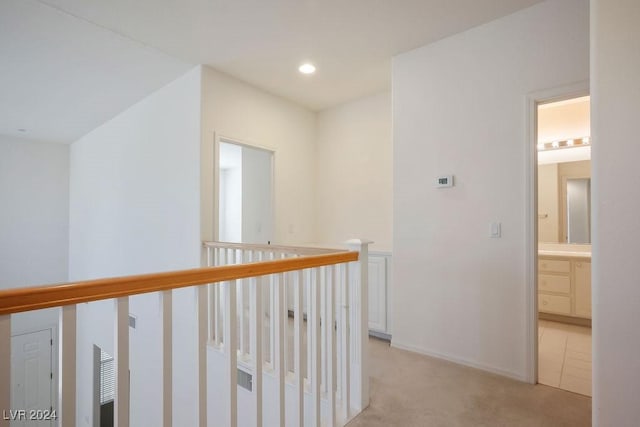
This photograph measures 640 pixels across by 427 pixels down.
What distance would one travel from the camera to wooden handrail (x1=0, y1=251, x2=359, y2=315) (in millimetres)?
776

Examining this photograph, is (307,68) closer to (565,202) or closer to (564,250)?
(565,202)

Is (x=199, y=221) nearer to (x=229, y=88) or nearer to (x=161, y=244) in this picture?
(x=161, y=244)

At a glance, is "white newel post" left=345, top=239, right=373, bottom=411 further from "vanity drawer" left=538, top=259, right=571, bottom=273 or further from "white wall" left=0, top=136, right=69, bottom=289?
"white wall" left=0, top=136, right=69, bottom=289

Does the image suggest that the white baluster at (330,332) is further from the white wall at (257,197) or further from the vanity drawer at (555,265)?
the vanity drawer at (555,265)

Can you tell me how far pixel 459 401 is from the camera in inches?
77.8

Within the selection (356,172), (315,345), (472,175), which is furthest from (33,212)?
(472,175)

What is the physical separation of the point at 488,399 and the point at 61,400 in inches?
88.5

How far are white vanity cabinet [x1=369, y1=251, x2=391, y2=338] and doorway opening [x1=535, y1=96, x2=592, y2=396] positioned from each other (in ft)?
4.89

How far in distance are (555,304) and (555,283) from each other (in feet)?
0.79

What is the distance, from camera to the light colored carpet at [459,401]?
1.79m

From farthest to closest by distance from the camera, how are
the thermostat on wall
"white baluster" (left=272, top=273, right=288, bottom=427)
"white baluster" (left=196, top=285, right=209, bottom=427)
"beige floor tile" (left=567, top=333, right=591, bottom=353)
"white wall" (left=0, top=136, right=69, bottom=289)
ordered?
1. "white wall" (left=0, top=136, right=69, bottom=289)
2. "beige floor tile" (left=567, top=333, right=591, bottom=353)
3. the thermostat on wall
4. "white baluster" (left=272, top=273, right=288, bottom=427)
5. "white baluster" (left=196, top=285, right=209, bottom=427)

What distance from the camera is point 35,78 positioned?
10.8ft

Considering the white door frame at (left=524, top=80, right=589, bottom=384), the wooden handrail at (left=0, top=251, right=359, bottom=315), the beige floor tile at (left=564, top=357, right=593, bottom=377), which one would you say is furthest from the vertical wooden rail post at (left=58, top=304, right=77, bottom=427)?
the beige floor tile at (left=564, top=357, right=593, bottom=377)

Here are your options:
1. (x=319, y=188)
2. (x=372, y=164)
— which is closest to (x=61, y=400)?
(x=372, y=164)
